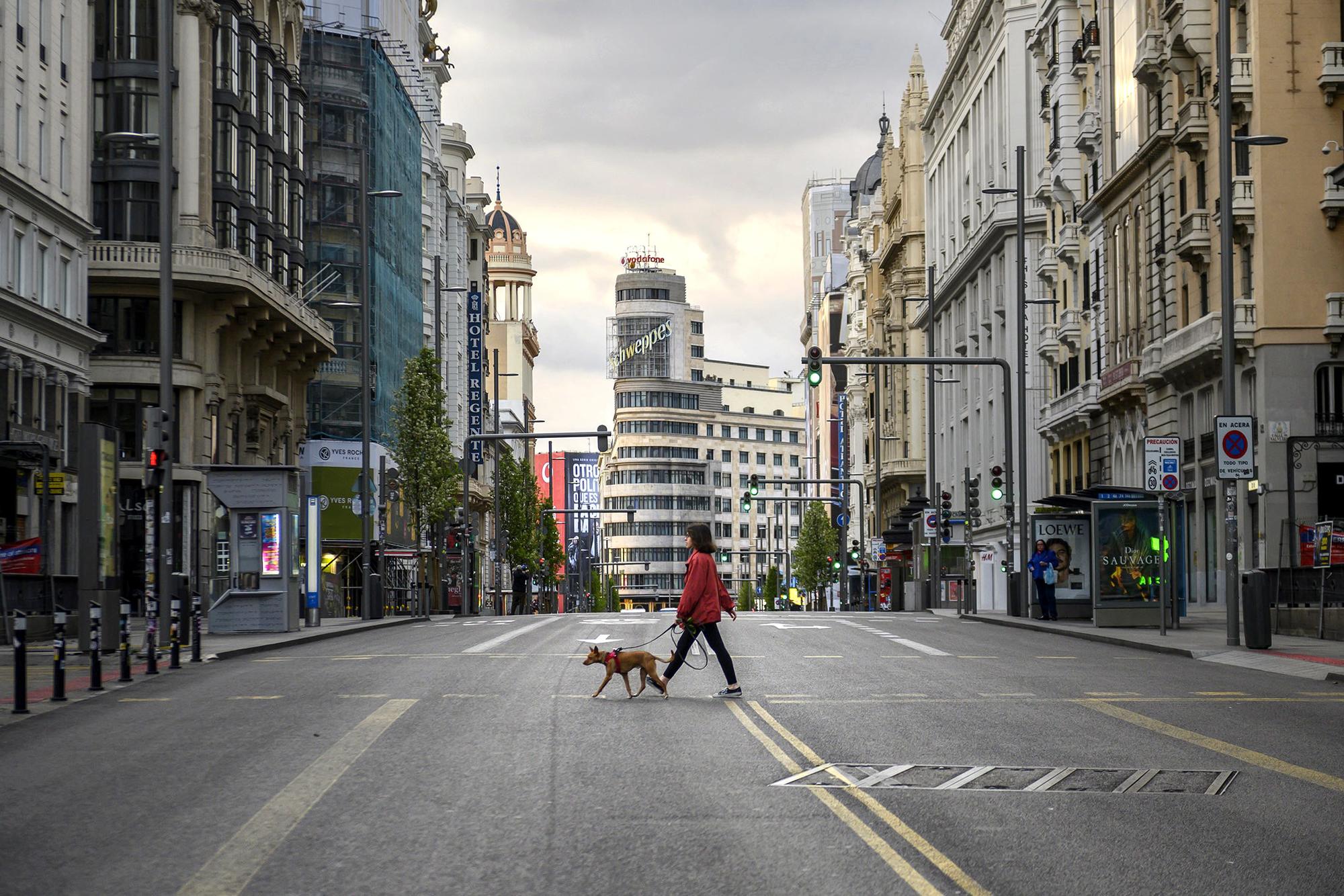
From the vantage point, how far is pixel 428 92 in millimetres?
99000

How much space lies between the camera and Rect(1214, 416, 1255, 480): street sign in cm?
2538

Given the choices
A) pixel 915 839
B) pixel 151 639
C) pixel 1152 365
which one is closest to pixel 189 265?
pixel 1152 365

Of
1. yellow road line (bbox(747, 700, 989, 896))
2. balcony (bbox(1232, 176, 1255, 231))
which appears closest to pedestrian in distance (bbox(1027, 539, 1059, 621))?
balcony (bbox(1232, 176, 1255, 231))

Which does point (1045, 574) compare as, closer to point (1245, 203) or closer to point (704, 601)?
point (1245, 203)

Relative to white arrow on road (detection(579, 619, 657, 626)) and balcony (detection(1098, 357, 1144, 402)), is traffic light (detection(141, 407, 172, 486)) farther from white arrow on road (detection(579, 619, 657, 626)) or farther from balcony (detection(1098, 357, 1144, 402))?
balcony (detection(1098, 357, 1144, 402))

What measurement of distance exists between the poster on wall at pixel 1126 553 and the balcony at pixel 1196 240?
15.7 meters

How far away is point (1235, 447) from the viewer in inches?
1002

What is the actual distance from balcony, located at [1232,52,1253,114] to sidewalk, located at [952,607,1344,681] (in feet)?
45.9

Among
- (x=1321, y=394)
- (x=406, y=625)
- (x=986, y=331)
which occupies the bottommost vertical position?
(x=406, y=625)

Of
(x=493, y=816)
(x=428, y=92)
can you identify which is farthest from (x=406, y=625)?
(x=428, y=92)

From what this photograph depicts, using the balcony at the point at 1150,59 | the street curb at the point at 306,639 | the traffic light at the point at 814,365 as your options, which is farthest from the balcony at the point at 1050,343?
the traffic light at the point at 814,365

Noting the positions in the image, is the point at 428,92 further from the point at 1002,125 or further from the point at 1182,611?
the point at 1182,611

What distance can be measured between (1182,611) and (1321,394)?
8191 millimetres

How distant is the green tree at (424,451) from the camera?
6066cm
